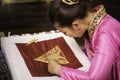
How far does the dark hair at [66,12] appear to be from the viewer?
1.24 metres

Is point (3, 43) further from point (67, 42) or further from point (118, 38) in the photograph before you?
point (118, 38)

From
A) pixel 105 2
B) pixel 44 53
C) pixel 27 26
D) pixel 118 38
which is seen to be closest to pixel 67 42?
pixel 44 53

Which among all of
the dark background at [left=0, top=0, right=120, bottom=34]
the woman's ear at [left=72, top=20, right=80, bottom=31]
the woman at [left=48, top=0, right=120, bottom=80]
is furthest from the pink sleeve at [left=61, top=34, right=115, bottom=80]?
the dark background at [left=0, top=0, right=120, bottom=34]

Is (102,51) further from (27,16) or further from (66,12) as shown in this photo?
(27,16)

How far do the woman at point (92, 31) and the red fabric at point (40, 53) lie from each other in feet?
0.29

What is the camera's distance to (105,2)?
10.1 feet

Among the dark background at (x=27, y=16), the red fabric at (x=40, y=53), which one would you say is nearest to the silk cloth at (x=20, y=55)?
A: the red fabric at (x=40, y=53)

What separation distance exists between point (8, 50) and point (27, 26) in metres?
1.15

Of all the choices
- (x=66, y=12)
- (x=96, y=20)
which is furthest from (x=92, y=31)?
(x=66, y=12)

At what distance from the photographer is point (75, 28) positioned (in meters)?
1.30

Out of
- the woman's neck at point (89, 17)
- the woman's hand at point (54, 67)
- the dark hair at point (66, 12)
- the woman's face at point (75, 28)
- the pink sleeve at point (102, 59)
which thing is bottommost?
the woman's hand at point (54, 67)

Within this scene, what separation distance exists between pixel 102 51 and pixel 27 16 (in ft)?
5.55

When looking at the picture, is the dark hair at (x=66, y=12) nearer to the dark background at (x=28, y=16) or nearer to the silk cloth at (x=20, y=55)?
the silk cloth at (x=20, y=55)

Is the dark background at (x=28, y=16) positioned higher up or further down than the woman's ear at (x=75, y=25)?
further down
